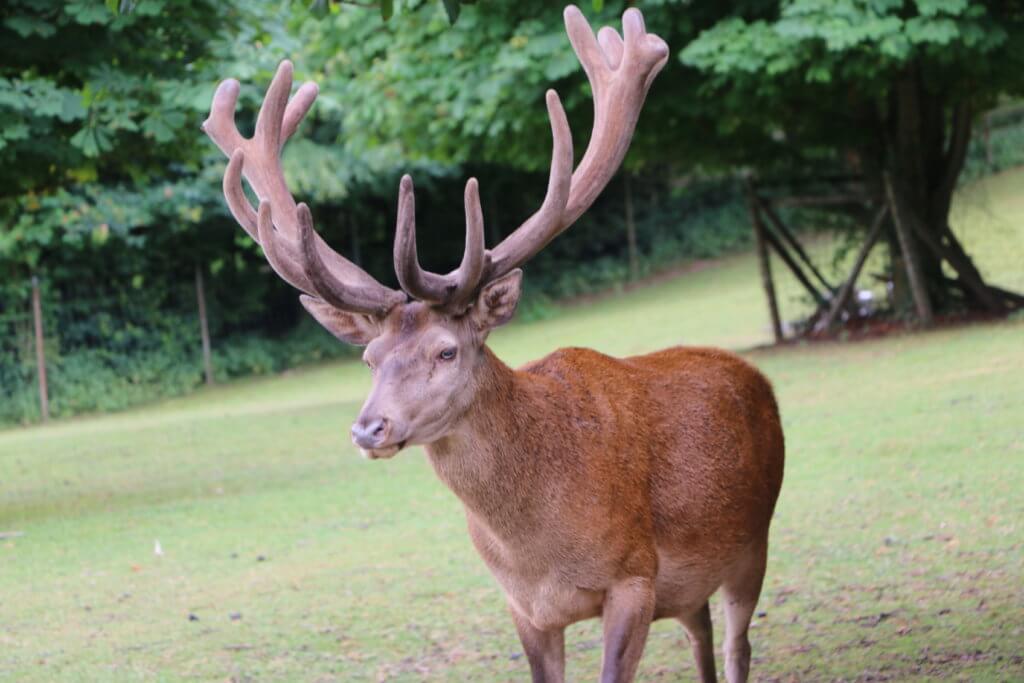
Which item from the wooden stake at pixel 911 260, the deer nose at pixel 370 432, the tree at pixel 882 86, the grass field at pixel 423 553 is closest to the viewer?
the deer nose at pixel 370 432

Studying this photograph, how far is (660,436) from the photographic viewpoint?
5297mm

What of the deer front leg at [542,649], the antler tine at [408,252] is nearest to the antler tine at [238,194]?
the antler tine at [408,252]

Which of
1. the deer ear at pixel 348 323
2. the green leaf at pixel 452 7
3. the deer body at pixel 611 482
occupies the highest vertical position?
the green leaf at pixel 452 7

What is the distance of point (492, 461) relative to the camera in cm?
483

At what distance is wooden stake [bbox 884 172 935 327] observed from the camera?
55.8ft

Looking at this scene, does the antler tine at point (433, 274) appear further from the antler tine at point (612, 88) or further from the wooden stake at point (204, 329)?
the wooden stake at point (204, 329)

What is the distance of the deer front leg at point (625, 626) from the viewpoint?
478 centimetres

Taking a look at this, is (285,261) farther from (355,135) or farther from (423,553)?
(355,135)

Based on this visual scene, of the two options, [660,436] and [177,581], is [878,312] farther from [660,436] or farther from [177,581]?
[660,436]

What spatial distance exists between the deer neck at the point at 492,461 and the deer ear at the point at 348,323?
374mm

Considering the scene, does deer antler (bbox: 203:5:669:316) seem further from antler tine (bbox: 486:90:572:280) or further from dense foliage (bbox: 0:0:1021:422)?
dense foliage (bbox: 0:0:1021:422)

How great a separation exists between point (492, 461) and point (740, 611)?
1.51 meters

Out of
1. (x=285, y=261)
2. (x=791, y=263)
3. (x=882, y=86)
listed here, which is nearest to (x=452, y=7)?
(x=285, y=261)

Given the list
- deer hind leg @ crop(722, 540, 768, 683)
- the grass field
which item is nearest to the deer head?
deer hind leg @ crop(722, 540, 768, 683)
